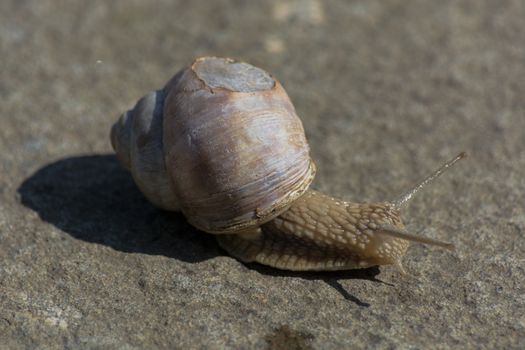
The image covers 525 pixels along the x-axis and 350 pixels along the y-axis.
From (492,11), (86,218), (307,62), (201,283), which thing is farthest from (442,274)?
(492,11)

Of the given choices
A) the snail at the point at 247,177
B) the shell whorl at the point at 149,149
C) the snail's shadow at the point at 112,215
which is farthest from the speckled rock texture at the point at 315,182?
the shell whorl at the point at 149,149

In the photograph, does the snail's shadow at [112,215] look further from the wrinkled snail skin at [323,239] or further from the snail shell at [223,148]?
the snail shell at [223,148]

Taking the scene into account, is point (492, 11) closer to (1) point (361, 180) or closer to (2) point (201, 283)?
(1) point (361, 180)

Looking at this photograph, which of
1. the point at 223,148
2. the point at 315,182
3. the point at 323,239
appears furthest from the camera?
the point at 315,182

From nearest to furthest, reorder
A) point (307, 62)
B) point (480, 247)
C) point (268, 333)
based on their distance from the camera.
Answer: point (268, 333) < point (480, 247) < point (307, 62)

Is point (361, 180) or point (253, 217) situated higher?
point (253, 217)

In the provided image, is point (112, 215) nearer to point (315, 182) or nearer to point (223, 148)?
point (223, 148)

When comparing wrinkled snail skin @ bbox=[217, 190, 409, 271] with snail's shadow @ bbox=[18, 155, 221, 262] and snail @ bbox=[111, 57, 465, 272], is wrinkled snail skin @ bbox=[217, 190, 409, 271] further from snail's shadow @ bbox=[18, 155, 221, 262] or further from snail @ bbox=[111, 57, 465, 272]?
snail's shadow @ bbox=[18, 155, 221, 262]

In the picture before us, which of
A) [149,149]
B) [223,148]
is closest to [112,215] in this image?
[149,149]
